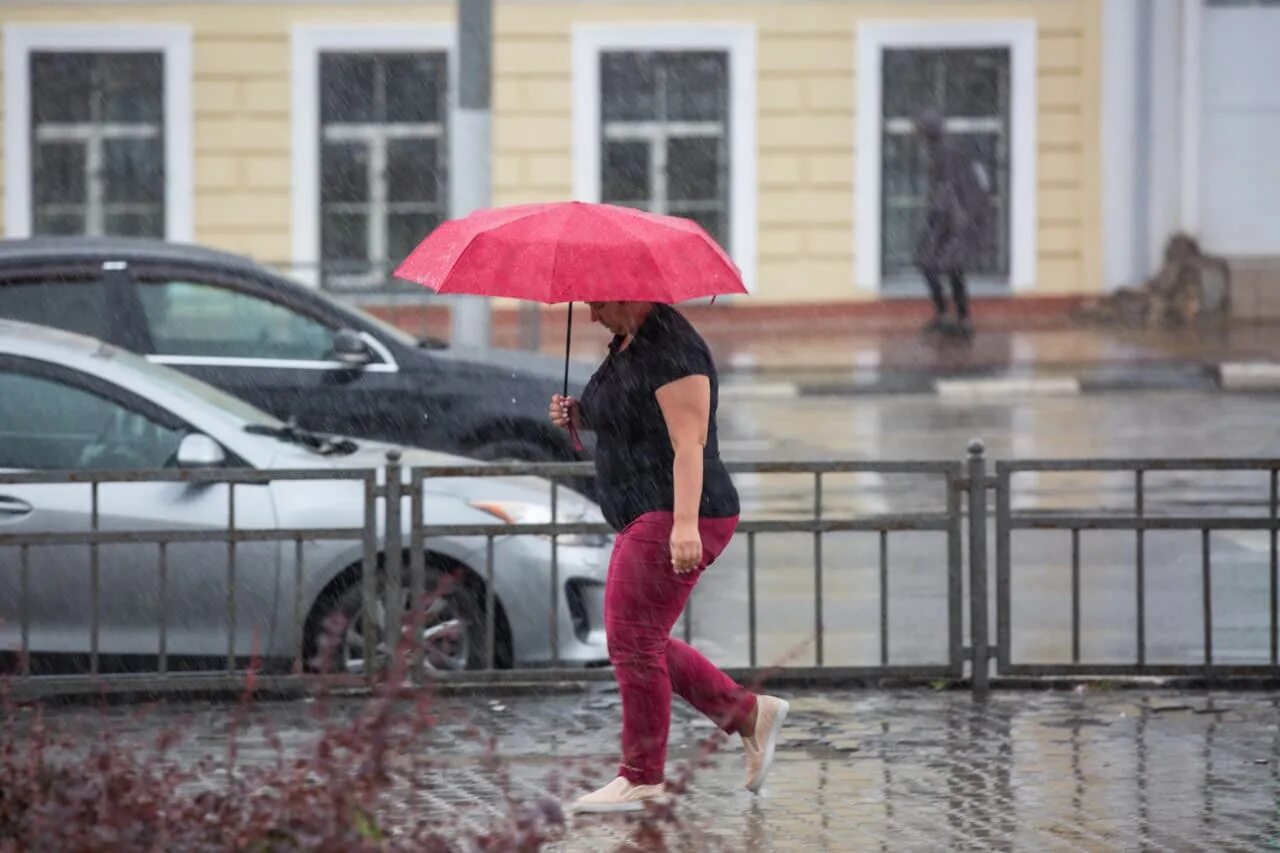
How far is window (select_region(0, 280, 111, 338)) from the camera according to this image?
10727mm

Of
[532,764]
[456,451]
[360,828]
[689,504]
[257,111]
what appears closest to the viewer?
[360,828]

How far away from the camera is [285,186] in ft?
78.7

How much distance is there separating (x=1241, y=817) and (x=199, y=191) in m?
18.8

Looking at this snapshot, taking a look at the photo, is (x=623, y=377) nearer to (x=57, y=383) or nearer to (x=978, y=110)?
(x=57, y=383)

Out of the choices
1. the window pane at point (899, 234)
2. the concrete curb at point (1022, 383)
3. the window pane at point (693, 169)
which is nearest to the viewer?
the concrete curb at point (1022, 383)

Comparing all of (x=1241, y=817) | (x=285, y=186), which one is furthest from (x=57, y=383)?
(x=285, y=186)

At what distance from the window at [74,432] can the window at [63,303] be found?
243 centimetres

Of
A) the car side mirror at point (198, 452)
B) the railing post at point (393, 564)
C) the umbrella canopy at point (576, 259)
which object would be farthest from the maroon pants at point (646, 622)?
the car side mirror at point (198, 452)

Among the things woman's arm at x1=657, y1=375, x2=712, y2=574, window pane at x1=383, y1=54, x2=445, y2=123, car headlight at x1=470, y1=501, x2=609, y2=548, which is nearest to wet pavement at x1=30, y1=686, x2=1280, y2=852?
car headlight at x1=470, y1=501, x2=609, y2=548

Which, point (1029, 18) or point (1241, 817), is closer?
point (1241, 817)

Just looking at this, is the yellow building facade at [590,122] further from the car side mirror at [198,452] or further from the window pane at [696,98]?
the car side mirror at [198,452]

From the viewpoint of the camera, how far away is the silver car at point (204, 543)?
7988 mm

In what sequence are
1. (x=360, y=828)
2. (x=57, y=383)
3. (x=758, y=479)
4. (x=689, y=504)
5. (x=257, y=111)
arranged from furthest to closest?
(x=257, y=111) < (x=758, y=479) < (x=57, y=383) < (x=689, y=504) < (x=360, y=828)

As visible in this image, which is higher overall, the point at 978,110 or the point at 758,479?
the point at 978,110
